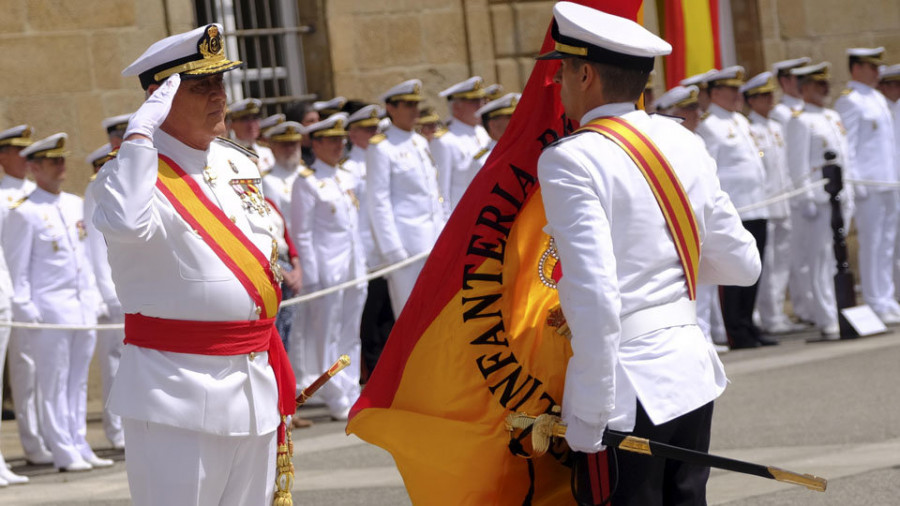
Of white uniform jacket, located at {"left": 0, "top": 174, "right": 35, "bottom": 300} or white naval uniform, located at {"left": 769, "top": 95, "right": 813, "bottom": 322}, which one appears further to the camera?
white naval uniform, located at {"left": 769, "top": 95, "right": 813, "bottom": 322}

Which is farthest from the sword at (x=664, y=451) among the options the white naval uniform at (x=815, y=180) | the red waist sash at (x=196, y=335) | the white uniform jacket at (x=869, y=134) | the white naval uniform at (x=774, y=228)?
the white uniform jacket at (x=869, y=134)

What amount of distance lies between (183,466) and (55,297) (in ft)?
17.6

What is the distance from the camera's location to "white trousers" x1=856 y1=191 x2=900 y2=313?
13914mm

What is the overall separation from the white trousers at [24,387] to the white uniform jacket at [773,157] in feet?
21.6

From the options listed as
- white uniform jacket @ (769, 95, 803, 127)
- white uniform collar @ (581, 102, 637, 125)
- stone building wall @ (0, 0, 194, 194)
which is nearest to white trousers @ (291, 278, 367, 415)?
stone building wall @ (0, 0, 194, 194)

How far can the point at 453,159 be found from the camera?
12.4m

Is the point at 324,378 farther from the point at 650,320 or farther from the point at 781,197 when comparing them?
the point at 781,197

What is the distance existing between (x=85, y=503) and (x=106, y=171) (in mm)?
4033

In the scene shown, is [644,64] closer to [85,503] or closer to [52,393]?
[85,503]

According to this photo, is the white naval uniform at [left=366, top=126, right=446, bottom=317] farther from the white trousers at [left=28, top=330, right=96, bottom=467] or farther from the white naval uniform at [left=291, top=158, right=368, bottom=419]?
the white trousers at [left=28, top=330, right=96, bottom=467]

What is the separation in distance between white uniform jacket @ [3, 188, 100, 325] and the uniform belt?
6.00m

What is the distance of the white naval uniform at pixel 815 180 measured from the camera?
535 inches

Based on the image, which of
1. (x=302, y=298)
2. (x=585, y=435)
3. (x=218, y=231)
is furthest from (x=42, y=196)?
(x=585, y=435)

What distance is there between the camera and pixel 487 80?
14.7 metres
